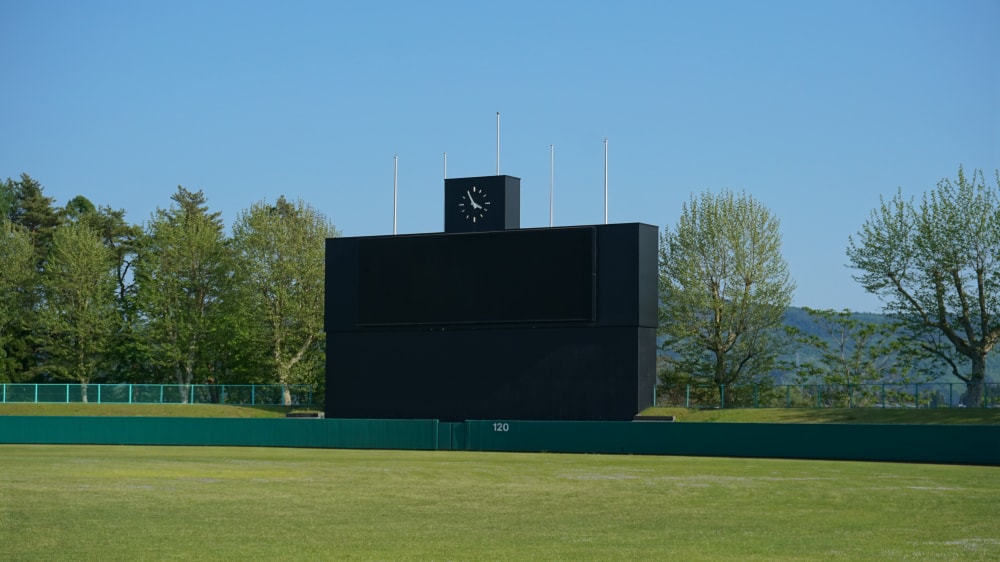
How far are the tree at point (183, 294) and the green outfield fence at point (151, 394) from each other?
16.1 metres

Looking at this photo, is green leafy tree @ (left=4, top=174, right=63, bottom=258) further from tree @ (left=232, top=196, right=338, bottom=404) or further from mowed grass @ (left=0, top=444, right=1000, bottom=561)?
mowed grass @ (left=0, top=444, right=1000, bottom=561)

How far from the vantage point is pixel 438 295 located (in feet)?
166

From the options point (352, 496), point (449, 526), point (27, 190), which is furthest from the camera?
point (27, 190)

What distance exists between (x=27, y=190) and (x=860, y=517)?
98.6 meters

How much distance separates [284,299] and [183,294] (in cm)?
1102

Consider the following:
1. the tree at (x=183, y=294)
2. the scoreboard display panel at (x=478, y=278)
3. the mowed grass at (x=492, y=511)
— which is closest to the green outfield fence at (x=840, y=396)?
the scoreboard display panel at (x=478, y=278)

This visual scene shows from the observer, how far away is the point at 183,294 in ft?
279

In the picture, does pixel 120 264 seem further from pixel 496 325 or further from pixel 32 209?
pixel 496 325

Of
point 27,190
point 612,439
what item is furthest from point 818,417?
point 27,190

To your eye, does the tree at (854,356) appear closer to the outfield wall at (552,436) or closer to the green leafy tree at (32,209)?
the outfield wall at (552,436)

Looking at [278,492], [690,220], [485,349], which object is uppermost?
[690,220]

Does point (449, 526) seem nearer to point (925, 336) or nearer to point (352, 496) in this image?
point (352, 496)

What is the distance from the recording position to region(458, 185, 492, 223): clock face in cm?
5088

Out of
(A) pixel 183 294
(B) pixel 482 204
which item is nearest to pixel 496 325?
(B) pixel 482 204
